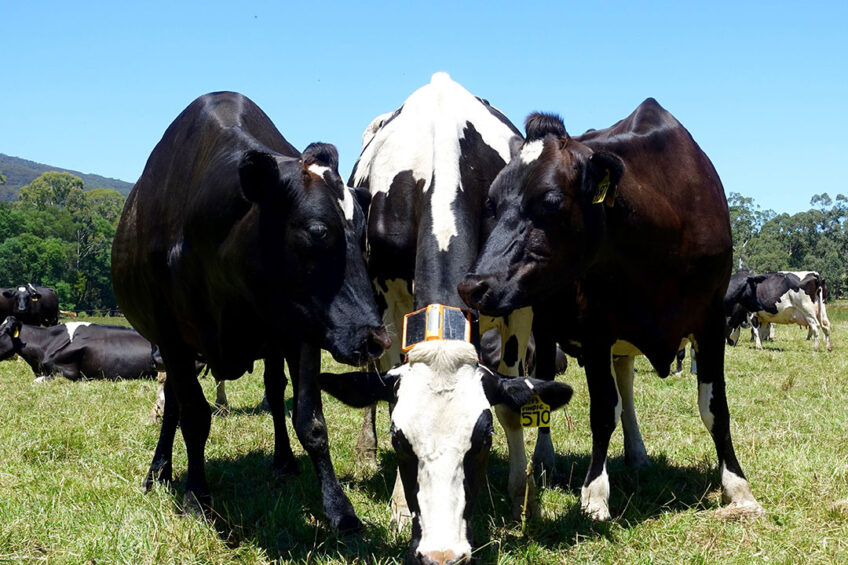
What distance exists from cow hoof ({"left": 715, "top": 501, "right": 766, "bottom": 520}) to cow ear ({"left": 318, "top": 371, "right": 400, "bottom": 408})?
214 cm

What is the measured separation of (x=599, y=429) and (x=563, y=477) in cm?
98

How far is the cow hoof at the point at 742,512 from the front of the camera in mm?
4215

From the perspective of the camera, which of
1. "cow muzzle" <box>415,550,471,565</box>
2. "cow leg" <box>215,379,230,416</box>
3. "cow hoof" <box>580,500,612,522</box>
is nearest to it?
"cow muzzle" <box>415,550,471,565</box>

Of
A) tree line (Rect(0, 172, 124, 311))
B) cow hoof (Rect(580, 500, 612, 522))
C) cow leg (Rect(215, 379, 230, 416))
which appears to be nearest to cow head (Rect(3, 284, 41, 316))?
cow leg (Rect(215, 379, 230, 416))

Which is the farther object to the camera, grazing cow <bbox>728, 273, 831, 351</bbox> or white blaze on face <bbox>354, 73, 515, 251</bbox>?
grazing cow <bbox>728, 273, 831, 351</bbox>

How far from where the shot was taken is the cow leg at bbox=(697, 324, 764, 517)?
4.48 m

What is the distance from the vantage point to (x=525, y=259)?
162 inches

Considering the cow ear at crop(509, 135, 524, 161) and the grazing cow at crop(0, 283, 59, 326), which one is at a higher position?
the cow ear at crop(509, 135, 524, 161)

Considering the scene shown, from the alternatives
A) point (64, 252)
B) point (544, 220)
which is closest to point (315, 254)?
point (544, 220)

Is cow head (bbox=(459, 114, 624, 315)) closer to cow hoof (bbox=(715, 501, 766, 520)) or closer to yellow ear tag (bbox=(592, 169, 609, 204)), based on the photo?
yellow ear tag (bbox=(592, 169, 609, 204))

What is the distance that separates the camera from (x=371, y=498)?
16.3 feet

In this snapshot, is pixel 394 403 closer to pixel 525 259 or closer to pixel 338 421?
pixel 525 259

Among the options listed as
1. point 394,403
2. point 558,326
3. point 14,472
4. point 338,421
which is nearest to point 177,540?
point 394,403

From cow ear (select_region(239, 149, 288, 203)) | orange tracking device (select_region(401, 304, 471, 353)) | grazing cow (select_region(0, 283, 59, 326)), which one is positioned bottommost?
grazing cow (select_region(0, 283, 59, 326))
